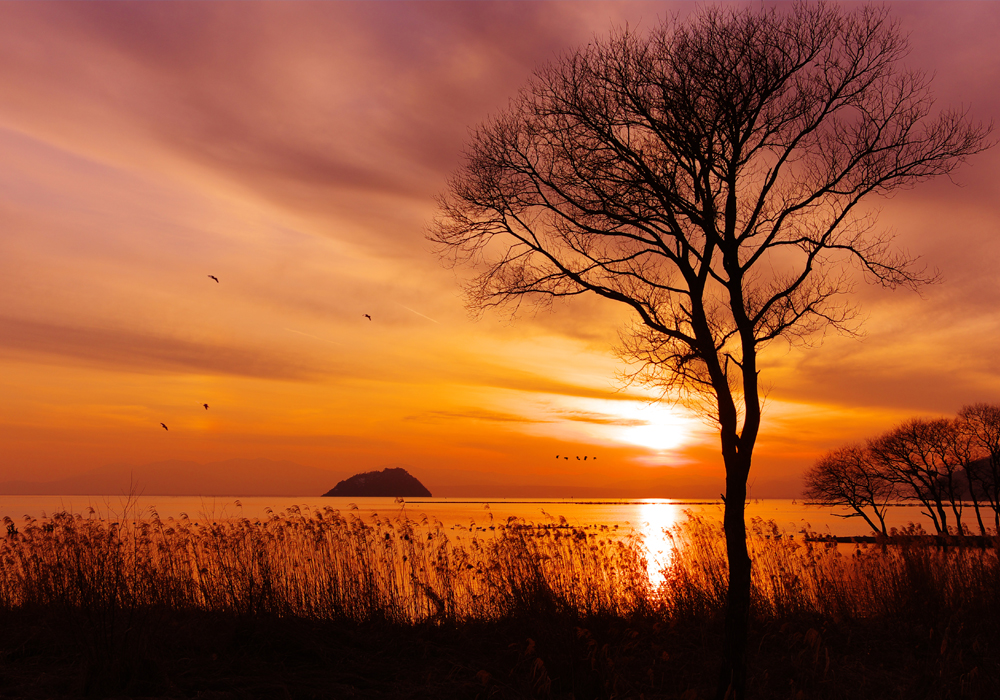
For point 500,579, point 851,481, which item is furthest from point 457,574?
point 851,481

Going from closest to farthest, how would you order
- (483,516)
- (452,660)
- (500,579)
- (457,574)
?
(452,660) < (500,579) < (457,574) < (483,516)

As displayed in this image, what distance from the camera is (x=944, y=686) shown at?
7141 millimetres

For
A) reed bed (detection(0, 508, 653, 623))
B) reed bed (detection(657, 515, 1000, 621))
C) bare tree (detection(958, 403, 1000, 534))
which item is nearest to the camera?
reed bed (detection(0, 508, 653, 623))

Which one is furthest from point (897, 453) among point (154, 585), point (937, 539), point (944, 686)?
point (154, 585)

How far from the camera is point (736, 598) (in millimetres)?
6688

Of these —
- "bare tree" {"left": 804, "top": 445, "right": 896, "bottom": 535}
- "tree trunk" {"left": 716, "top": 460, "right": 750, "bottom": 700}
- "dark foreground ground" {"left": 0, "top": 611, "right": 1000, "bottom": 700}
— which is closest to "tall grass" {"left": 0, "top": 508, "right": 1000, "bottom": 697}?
"dark foreground ground" {"left": 0, "top": 611, "right": 1000, "bottom": 700}

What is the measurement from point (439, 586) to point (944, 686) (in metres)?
7.71

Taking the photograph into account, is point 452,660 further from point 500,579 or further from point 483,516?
point 483,516

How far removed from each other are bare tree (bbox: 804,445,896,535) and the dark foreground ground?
42721 mm

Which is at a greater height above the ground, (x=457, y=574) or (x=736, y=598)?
(x=736, y=598)

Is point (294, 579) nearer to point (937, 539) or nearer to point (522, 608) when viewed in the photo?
point (522, 608)

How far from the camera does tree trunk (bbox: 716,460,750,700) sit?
6.44 meters

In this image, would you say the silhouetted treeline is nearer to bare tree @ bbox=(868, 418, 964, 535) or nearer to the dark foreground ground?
bare tree @ bbox=(868, 418, 964, 535)

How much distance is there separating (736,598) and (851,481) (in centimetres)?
4773
